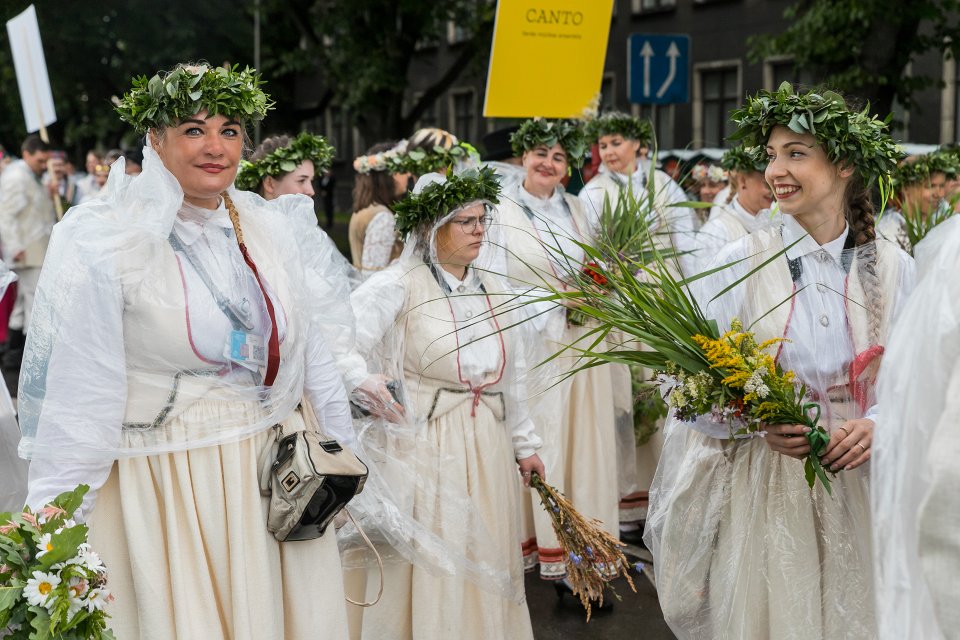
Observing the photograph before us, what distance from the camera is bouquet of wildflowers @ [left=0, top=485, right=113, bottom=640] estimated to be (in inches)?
102

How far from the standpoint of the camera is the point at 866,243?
3.52 meters

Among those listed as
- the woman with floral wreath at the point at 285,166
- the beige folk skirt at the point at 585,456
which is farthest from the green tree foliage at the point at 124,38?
the beige folk skirt at the point at 585,456

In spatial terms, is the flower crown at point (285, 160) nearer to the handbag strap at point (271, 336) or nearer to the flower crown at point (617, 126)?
the flower crown at point (617, 126)

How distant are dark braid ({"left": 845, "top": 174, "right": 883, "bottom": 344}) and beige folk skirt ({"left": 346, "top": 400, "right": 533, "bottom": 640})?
5.11 ft

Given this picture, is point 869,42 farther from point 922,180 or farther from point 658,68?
point 922,180

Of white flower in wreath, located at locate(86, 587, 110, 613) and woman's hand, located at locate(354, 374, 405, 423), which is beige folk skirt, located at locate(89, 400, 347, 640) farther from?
woman's hand, located at locate(354, 374, 405, 423)

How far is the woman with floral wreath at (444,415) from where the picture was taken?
4301 mm

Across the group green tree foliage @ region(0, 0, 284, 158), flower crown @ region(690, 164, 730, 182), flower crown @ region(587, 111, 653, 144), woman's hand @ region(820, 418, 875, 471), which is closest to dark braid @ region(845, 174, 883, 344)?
woman's hand @ region(820, 418, 875, 471)

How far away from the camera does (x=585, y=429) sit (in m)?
6.01

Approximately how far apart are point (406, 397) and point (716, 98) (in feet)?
67.8

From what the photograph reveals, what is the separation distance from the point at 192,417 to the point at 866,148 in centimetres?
212

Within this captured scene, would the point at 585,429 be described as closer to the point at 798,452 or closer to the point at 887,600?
the point at 798,452

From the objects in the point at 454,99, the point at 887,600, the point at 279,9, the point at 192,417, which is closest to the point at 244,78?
the point at 192,417

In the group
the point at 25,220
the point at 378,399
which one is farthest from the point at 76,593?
the point at 25,220
